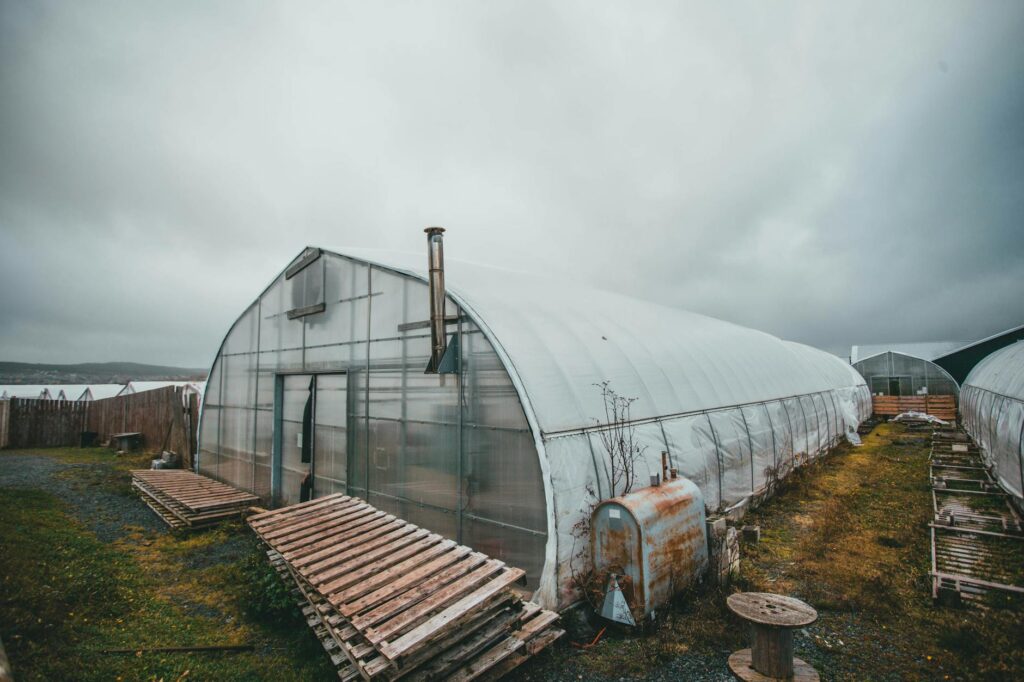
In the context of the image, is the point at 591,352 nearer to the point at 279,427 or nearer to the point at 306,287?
the point at 306,287

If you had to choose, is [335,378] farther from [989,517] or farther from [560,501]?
[989,517]

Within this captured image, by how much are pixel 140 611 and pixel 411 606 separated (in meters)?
4.56

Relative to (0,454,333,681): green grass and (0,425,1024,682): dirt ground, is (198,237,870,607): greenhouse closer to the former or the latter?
(0,425,1024,682): dirt ground

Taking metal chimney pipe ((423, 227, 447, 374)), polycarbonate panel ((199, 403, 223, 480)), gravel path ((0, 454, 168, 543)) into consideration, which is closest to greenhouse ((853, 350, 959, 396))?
metal chimney pipe ((423, 227, 447, 374))

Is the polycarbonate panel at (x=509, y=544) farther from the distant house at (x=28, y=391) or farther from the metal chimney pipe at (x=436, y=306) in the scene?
the distant house at (x=28, y=391)

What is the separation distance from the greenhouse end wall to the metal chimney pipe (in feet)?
1.18

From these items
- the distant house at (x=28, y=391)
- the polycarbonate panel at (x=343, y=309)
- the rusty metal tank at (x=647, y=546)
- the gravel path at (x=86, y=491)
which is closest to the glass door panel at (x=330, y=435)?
the polycarbonate panel at (x=343, y=309)

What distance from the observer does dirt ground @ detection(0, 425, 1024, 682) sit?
5504mm

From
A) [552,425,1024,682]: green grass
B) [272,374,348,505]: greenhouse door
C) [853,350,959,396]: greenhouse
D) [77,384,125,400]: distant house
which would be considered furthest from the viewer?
[77,384,125,400]: distant house

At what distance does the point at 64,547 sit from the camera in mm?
9195

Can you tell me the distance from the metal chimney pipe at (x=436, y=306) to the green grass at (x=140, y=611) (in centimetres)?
397

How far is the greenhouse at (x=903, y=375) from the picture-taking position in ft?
109

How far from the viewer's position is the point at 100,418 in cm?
2389

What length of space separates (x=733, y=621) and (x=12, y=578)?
397 inches
